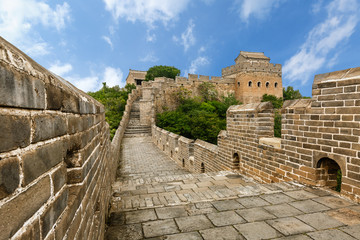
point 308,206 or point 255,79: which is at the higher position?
point 255,79

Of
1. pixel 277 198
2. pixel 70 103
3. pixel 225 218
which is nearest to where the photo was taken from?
pixel 70 103

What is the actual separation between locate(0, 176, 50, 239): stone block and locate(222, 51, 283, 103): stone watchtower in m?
35.0

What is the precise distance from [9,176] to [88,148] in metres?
1.16

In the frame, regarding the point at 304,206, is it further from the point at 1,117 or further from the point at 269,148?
the point at 1,117

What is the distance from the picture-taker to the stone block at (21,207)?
22.3 inches

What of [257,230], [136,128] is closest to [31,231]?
[257,230]

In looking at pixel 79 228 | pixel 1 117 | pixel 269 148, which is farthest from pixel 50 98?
pixel 269 148

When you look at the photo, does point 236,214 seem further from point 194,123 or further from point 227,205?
point 194,123

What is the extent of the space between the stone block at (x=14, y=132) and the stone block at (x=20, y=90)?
1.8 inches

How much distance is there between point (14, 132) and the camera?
2.07 feet

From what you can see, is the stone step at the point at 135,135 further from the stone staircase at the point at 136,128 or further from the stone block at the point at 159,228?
the stone block at the point at 159,228

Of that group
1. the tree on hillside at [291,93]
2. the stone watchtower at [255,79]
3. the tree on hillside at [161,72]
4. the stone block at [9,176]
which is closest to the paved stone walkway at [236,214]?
the stone block at [9,176]

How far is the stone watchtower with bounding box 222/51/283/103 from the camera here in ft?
112

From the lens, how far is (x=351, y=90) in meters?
3.06
